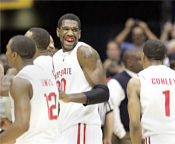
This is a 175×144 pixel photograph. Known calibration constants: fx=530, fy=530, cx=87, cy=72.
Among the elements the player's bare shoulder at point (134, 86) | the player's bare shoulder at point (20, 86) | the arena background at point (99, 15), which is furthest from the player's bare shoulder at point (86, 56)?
the arena background at point (99, 15)

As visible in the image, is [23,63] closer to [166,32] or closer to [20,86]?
[20,86]

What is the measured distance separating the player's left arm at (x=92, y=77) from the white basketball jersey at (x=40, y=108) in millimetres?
A: 572

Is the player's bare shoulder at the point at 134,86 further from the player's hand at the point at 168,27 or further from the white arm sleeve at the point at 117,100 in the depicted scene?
the player's hand at the point at 168,27

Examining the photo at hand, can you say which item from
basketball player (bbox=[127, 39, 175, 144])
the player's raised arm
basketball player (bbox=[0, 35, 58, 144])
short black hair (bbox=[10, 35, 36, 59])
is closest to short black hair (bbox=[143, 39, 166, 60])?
basketball player (bbox=[127, 39, 175, 144])

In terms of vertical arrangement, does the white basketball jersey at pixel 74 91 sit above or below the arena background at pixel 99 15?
below

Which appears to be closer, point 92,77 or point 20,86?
point 20,86

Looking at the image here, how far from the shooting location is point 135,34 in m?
10.7

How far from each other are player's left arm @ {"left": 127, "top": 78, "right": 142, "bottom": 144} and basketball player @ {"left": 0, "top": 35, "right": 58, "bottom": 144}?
3.52ft

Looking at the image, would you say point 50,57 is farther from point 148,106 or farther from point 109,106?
point 109,106

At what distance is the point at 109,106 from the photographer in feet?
27.4

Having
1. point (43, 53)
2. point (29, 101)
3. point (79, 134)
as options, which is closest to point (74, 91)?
point (79, 134)

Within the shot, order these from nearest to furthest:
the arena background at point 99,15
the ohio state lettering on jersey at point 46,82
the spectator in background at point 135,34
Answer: the ohio state lettering on jersey at point 46,82 → the spectator in background at point 135,34 → the arena background at point 99,15

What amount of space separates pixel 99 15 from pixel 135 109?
743 centimetres

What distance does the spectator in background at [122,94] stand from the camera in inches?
329
